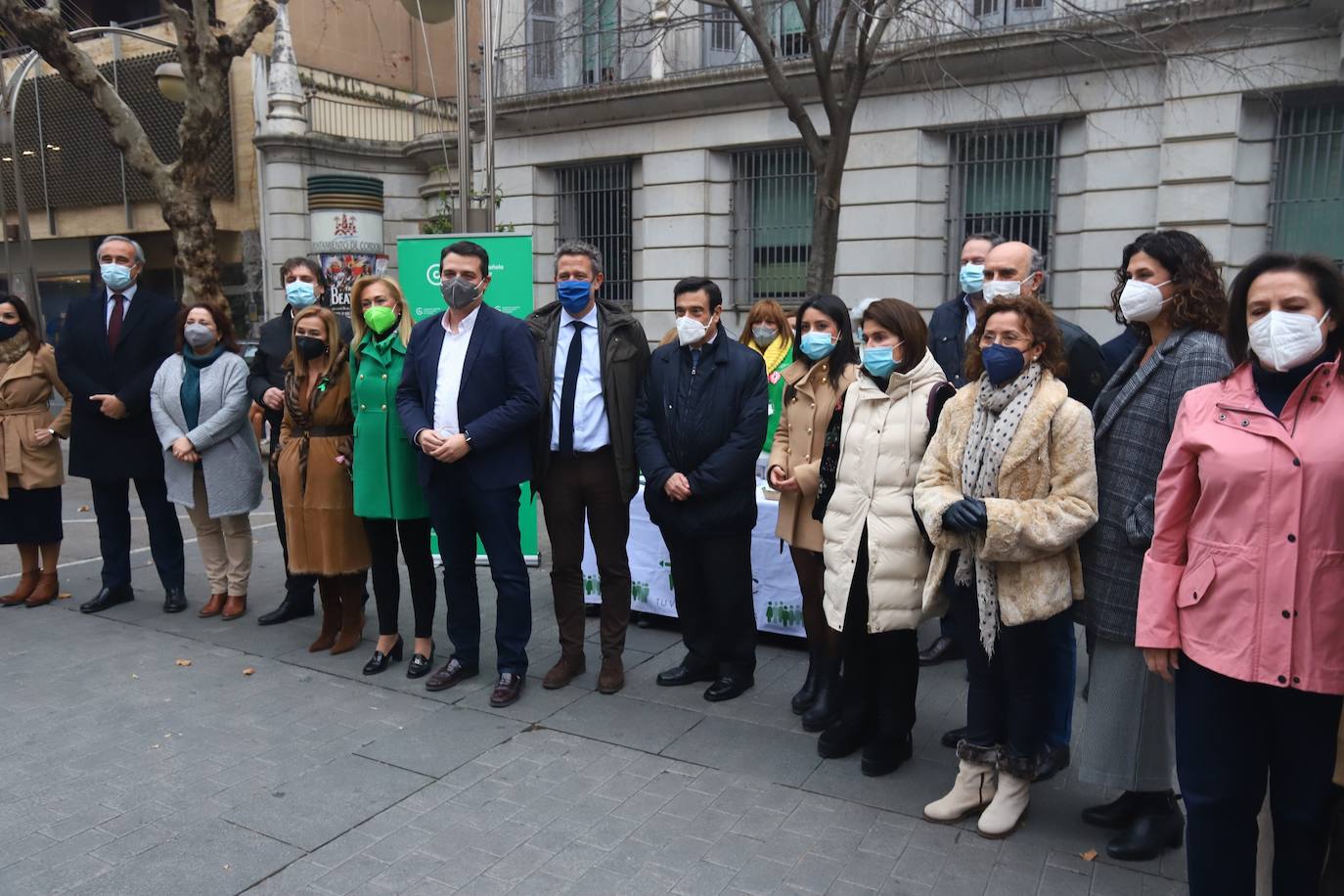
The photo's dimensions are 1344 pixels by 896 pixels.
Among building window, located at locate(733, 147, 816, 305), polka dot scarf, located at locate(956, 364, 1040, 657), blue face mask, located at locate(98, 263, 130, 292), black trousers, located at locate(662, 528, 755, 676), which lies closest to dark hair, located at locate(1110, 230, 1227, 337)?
polka dot scarf, located at locate(956, 364, 1040, 657)

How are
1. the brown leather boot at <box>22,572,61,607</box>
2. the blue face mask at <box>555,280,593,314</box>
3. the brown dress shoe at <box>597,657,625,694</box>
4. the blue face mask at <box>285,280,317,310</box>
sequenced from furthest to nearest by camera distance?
the brown leather boot at <box>22,572,61,607</box>
the blue face mask at <box>285,280,317,310</box>
the brown dress shoe at <box>597,657,625,694</box>
the blue face mask at <box>555,280,593,314</box>

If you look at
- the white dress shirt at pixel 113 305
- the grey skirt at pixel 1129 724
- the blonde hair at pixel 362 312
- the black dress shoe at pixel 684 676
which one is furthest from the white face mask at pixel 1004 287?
the white dress shirt at pixel 113 305

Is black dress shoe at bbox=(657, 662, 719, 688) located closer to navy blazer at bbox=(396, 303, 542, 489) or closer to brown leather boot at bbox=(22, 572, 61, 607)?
navy blazer at bbox=(396, 303, 542, 489)

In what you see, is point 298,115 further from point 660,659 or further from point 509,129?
point 660,659

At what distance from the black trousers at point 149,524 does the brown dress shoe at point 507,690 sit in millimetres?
2889

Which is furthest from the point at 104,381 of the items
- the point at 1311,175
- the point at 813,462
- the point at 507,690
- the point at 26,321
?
the point at 1311,175

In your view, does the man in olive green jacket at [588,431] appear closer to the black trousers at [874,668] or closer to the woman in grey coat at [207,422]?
the black trousers at [874,668]

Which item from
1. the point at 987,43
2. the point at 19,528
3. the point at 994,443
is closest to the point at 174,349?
the point at 19,528

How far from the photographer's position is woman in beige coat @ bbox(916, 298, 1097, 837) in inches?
137

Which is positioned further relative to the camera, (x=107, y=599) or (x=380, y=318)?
(x=107, y=599)

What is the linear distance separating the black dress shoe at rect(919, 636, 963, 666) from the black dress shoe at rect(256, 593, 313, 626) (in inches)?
150

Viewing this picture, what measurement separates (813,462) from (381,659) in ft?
8.54

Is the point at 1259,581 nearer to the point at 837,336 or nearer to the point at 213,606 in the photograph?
the point at 837,336

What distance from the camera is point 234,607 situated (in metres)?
6.58
